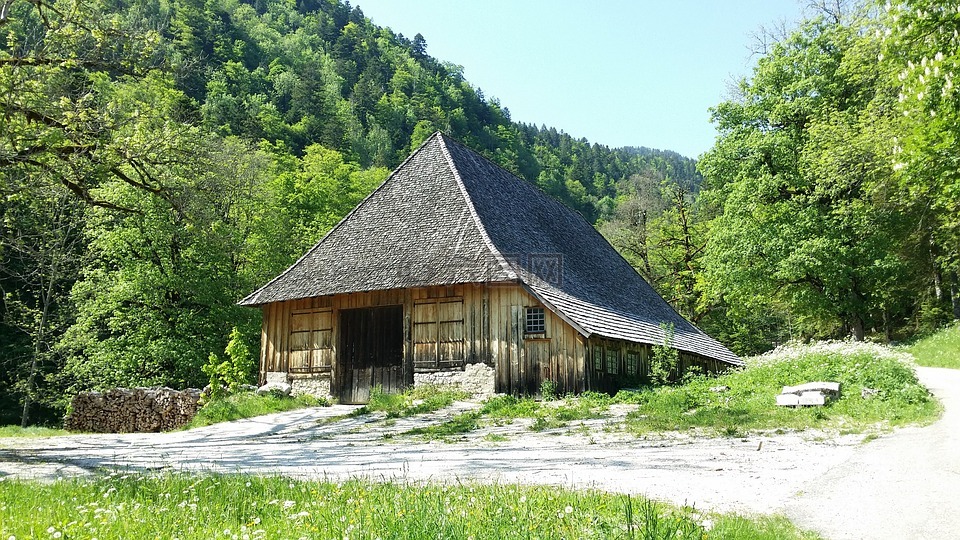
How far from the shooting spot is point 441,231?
1942 centimetres

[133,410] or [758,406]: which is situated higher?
[758,406]

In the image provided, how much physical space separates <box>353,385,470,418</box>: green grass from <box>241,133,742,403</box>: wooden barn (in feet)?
1.48

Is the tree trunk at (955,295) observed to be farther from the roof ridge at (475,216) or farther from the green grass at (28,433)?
the green grass at (28,433)

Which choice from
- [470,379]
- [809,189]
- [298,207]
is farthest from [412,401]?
[298,207]

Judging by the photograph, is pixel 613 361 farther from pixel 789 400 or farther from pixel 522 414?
pixel 789 400

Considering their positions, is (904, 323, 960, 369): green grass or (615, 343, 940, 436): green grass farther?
(904, 323, 960, 369): green grass

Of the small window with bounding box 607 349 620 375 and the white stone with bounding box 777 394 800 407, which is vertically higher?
the small window with bounding box 607 349 620 375

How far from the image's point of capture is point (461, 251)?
18.3 m

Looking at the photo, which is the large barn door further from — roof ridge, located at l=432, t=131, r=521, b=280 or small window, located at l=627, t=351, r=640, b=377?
small window, located at l=627, t=351, r=640, b=377

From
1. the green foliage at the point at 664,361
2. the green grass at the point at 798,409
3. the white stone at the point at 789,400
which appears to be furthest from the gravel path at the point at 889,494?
the green foliage at the point at 664,361

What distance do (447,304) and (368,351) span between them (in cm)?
302

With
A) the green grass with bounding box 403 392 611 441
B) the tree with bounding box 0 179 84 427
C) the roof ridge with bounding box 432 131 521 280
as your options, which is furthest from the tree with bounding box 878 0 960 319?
the tree with bounding box 0 179 84 427

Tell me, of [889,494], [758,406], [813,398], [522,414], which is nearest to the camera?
[889,494]

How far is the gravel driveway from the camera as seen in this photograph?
17.2 feet
